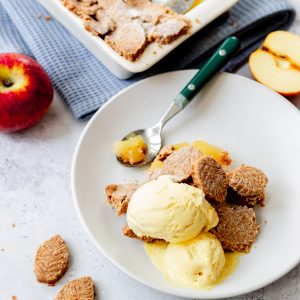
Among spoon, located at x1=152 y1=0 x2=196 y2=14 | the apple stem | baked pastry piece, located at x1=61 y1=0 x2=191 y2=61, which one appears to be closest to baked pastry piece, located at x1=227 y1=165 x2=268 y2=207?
baked pastry piece, located at x1=61 y1=0 x2=191 y2=61

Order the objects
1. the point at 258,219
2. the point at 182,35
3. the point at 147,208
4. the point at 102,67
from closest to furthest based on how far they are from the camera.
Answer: the point at 147,208 < the point at 258,219 < the point at 182,35 < the point at 102,67

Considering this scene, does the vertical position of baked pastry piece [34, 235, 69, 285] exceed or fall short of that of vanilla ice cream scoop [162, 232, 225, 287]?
it falls short

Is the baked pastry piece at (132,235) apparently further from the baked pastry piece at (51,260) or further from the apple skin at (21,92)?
the apple skin at (21,92)

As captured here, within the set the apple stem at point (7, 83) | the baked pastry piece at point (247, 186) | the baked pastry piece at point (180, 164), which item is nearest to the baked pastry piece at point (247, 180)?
the baked pastry piece at point (247, 186)

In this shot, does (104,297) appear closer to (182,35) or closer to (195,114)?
(195,114)

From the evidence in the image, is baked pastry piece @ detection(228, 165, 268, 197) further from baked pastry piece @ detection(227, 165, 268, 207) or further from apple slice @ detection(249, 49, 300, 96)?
apple slice @ detection(249, 49, 300, 96)

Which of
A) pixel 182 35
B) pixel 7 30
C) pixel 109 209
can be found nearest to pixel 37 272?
pixel 109 209
